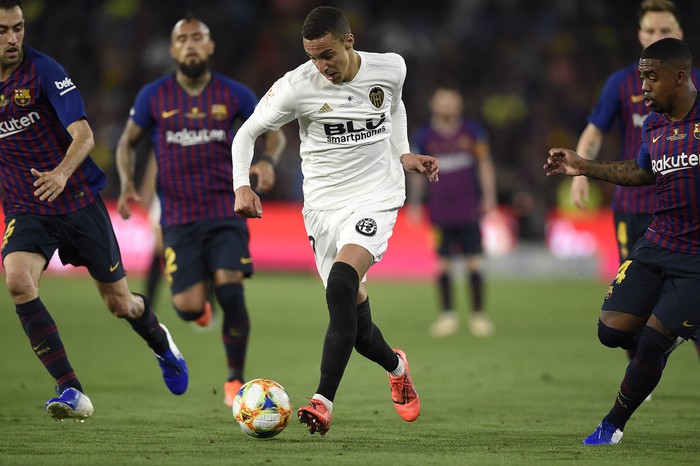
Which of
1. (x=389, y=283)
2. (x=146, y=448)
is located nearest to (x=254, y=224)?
(x=389, y=283)

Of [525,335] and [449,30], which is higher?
[449,30]

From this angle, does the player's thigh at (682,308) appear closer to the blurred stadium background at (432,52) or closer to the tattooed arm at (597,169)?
the tattooed arm at (597,169)

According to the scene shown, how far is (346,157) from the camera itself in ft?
22.0

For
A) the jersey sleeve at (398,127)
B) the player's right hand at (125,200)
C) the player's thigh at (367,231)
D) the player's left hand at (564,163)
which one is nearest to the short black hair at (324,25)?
the jersey sleeve at (398,127)

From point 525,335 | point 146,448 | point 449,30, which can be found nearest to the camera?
point 146,448

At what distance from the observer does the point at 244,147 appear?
21.4 feet

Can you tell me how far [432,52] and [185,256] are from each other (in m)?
15.5

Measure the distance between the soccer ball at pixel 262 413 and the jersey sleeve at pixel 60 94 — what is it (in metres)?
2.11

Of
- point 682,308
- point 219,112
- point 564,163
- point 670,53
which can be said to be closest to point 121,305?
point 219,112

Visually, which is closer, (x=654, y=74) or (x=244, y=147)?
(x=654, y=74)

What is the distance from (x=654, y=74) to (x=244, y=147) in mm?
2392

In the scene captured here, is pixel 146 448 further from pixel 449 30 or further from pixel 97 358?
pixel 449 30

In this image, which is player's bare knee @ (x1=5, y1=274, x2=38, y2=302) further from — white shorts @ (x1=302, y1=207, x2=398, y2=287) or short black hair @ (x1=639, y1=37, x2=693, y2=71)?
short black hair @ (x1=639, y1=37, x2=693, y2=71)

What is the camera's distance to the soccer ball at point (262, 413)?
6031mm
